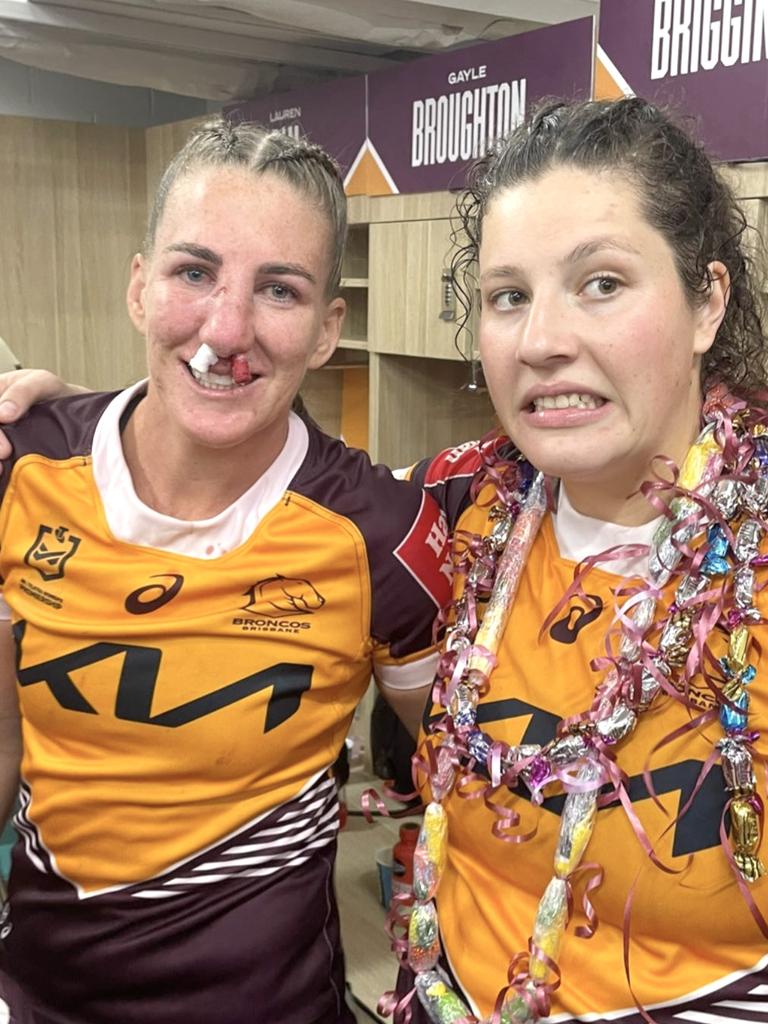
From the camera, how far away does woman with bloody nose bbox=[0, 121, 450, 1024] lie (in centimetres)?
105

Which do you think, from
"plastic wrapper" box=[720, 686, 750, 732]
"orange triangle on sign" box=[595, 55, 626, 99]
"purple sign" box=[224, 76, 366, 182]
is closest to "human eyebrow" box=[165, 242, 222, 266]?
"plastic wrapper" box=[720, 686, 750, 732]

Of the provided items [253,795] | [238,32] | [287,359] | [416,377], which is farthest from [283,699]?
[238,32]

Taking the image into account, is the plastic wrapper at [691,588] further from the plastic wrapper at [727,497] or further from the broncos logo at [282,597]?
the broncos logo at [282,597]

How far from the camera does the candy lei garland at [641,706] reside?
88 cm

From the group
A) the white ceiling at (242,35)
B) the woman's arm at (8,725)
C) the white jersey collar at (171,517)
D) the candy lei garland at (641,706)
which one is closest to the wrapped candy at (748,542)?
the candy lei garland at (641,706)

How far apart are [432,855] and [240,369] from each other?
51 cm

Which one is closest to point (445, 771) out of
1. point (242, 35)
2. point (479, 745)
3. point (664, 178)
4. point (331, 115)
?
point (479, 745)

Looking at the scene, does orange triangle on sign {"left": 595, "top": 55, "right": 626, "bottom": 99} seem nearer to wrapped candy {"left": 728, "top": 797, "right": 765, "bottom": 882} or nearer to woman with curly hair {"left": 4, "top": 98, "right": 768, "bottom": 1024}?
woman with curly hair {"left": 4, "top": 98, "right": 768, "bottom": 1024}

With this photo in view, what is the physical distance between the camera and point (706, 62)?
57.5 inches

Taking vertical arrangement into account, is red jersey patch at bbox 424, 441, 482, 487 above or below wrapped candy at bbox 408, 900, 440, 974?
above

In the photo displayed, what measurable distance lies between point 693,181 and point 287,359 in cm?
43

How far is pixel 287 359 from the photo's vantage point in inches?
42.3

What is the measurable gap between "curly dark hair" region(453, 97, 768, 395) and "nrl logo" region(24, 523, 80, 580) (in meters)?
0.53

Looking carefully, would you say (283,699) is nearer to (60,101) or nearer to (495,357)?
(495,357)
